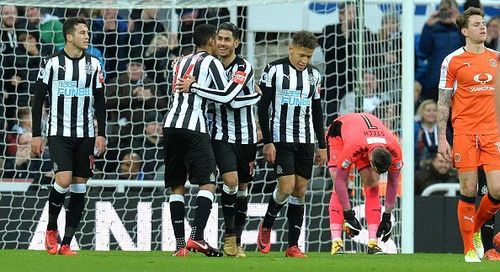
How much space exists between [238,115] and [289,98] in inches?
27.8

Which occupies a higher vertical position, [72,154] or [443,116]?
[443,116]

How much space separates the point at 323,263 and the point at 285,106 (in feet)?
7.01

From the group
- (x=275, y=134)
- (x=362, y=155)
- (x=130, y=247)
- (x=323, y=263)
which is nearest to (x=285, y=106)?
(x=275, y=134)

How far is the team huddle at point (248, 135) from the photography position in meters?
11.1

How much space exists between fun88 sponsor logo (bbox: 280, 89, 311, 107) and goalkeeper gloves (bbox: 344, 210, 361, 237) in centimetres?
118

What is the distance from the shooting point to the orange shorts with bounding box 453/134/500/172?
36.2 ft

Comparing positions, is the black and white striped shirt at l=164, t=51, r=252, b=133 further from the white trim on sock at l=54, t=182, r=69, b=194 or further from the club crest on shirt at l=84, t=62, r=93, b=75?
the white trim on sock at l=54, t=182, r=69, b=194

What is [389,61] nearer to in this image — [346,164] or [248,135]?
[346,164]

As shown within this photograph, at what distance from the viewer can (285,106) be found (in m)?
12.3

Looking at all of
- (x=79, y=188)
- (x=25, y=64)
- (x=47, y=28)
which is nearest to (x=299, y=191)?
(x=79, y=188)

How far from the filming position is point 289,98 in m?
12.2

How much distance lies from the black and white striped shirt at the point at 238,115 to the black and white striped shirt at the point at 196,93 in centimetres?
35

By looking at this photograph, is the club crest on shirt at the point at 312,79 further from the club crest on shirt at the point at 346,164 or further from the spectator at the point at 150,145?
Result: the spectator at the point at 150,145

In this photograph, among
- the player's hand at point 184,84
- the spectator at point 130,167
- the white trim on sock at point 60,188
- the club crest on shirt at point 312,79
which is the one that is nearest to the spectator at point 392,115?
the club crest on shirt at point 312,79
